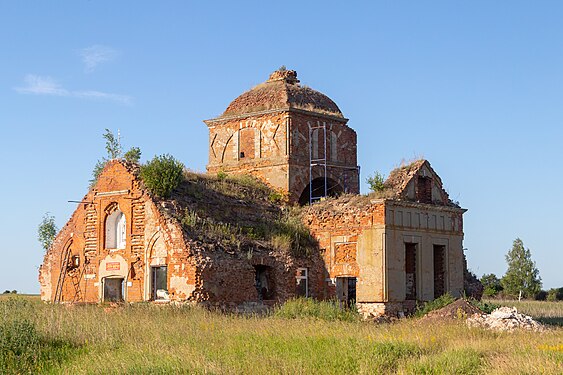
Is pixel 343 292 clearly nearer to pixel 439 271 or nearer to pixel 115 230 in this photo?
pixel 439 271

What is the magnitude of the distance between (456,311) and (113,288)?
37.7ft

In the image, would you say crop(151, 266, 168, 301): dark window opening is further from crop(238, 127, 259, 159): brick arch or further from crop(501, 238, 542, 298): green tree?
crop(501, 238, 542, 298): green tree

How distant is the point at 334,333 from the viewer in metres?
19.2

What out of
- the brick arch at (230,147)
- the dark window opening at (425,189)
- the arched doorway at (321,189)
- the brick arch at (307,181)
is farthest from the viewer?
the brick arch at (230,147)

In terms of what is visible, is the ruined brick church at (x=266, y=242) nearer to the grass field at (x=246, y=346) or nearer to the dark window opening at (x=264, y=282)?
the dark window opening at (x=264, y=282)

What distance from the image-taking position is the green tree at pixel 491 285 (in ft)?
181

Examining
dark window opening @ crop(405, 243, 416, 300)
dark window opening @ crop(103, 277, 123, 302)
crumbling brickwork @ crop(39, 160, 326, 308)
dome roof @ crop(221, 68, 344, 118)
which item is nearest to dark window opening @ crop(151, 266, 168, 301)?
crumbling brickwork @ crop(39, 160, 326, 308)

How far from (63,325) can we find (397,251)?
12.4 metres

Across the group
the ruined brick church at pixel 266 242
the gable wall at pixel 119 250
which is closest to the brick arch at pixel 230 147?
the ruined brick church at pixel 266 242

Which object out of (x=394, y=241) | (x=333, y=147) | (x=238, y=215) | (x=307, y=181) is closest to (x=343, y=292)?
(x=394, y=241)

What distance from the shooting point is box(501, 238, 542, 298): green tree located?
55.7 m

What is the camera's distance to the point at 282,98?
33812 millimetres

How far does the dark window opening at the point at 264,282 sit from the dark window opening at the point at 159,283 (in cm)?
290

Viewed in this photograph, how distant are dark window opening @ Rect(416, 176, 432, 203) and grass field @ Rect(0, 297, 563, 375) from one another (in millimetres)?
9080
